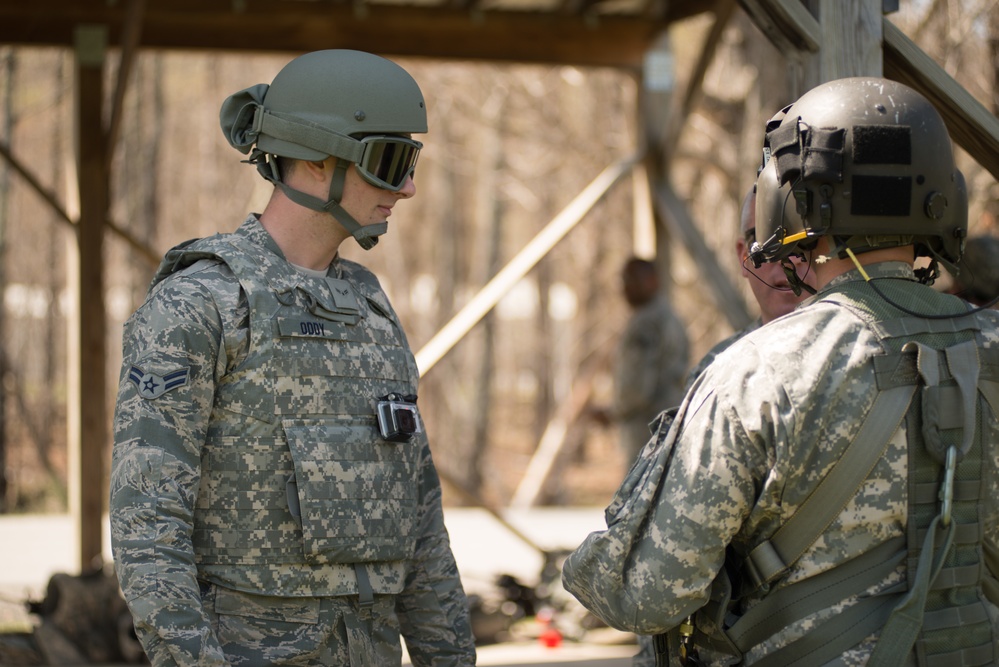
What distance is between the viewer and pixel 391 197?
9.14 feet

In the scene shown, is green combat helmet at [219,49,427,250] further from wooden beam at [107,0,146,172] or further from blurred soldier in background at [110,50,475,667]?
wooden beam at [107,0,146,172]

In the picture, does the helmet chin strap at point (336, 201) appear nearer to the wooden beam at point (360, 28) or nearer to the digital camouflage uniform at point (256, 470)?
the digital camouflage uniform at point (256, 470)

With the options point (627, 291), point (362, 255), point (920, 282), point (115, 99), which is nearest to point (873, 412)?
point (920, 282)

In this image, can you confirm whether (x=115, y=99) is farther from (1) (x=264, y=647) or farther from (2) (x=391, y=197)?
(1) (x=264, y=647)

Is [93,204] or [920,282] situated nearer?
[920,282]

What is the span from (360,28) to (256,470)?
4.83m

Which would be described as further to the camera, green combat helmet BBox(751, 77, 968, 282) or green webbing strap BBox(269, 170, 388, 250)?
green webbing strap BBox(269, 170, 388, 250)

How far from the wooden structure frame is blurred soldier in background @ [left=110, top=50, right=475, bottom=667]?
361 centimetres

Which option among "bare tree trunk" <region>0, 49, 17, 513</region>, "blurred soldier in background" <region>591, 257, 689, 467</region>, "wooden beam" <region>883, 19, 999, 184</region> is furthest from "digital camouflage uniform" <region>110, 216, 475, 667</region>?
"bare tree trunk" <region>0, 49, 17, 513</region>

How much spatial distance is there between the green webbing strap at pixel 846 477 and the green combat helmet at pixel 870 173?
1.01ft

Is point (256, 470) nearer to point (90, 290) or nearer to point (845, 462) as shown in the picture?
point (845, 462)

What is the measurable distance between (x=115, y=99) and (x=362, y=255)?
12540 mm

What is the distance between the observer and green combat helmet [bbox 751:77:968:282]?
2.18 meters

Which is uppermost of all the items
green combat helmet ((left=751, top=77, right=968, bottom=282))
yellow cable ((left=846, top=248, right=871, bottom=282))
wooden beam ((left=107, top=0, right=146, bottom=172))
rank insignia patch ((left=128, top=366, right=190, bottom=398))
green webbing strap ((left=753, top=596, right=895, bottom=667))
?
wooden beam ((left=107, top=0, right=146, bottom=172))
